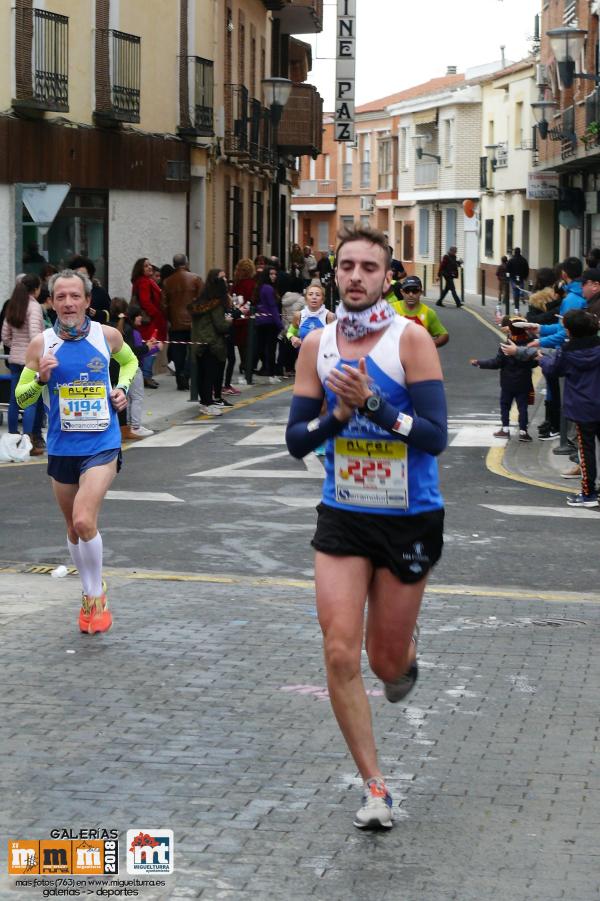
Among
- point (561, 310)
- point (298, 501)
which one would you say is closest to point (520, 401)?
point (561, 310)

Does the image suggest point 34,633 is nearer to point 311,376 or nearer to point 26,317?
point 311,376

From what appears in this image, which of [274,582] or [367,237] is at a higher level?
[367,237]

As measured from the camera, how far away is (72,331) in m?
8.27

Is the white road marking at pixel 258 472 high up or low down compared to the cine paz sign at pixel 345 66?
down

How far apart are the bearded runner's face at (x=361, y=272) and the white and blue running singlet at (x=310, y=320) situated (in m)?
10.6

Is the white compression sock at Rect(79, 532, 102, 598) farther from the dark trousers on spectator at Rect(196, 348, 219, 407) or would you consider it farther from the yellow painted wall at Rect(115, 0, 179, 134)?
the yellow painted wall at Rect(115, 0, 179, 134)

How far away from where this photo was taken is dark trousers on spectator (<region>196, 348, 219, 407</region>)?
801 inches

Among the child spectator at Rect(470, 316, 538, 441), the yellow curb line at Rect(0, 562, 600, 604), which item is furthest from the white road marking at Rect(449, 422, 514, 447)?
the yellow curb line at Rect(0, 562, 600, 604)

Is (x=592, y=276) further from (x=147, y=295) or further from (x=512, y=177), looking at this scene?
(x=512, y=177)

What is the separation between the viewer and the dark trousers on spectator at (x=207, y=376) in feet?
66.7

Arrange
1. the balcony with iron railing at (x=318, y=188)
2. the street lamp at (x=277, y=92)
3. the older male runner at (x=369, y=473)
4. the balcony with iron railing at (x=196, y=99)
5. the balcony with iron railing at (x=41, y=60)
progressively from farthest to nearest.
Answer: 1. the balcony with iron railing at (x=318, y=188)
2. the street lamp at (x=277, y=92)
3. the balcony with iron railing at (x=196, y=99)
4. the balcony with iron railing at (x=41, y=60)
5. the older male runner at (x=369, y=473)

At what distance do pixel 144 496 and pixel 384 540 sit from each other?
26.9ft

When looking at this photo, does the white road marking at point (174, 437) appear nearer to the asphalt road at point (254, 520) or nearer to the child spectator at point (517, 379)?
the asphalt road at point (254, 520)

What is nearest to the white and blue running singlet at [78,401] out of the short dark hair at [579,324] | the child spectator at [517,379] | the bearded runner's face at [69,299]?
the bearded runner's face at [69,299]
